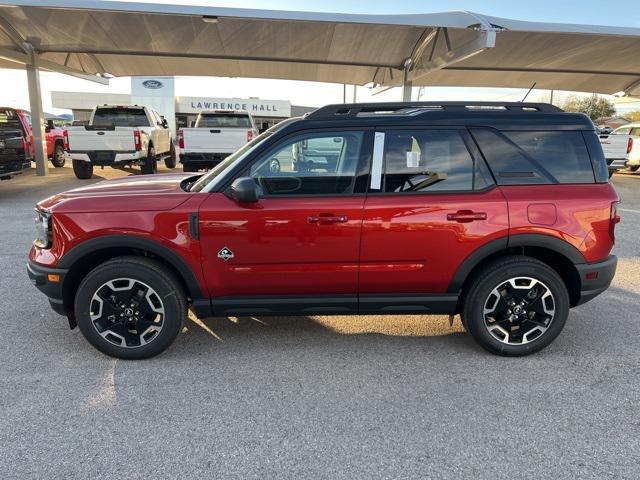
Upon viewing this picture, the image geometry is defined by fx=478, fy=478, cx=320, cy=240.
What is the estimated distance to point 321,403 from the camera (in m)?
3.03

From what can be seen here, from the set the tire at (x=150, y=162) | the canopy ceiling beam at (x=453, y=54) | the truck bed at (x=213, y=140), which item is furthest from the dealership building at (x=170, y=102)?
the truck bed at (x=213, y=140)

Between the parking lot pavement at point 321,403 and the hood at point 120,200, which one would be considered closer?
the parking lot pavement at point 321,403

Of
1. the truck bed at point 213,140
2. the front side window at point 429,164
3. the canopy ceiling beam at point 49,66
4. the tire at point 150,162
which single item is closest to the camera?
the front side window at point 429,164

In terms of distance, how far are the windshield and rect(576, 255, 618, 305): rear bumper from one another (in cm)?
1387

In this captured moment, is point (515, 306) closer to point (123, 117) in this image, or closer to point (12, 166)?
point (12, 166)

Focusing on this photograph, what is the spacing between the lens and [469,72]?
20.3 meters

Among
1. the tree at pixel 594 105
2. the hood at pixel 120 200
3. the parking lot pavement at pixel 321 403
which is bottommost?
the parking lot pavement at pixel 321 403

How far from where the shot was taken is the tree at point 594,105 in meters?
54.8

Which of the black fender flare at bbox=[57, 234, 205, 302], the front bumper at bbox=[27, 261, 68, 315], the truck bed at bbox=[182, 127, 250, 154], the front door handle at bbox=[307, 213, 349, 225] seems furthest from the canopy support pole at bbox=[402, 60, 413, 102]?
the front bumper at bbox=[27, 261, 68, 315]

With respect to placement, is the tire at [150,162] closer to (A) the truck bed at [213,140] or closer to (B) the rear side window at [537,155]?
(A) the truck bed at [213,140]

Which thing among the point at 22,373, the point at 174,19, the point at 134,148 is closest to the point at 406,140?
the point at 22,373

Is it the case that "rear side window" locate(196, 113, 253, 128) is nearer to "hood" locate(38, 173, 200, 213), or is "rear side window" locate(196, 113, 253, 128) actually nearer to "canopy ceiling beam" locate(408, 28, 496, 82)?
"canopy ceiling beam" locate(408, 28, 496, 82)

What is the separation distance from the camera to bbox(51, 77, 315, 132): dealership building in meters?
46.9

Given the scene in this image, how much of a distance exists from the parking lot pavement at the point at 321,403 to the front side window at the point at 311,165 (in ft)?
4.21
